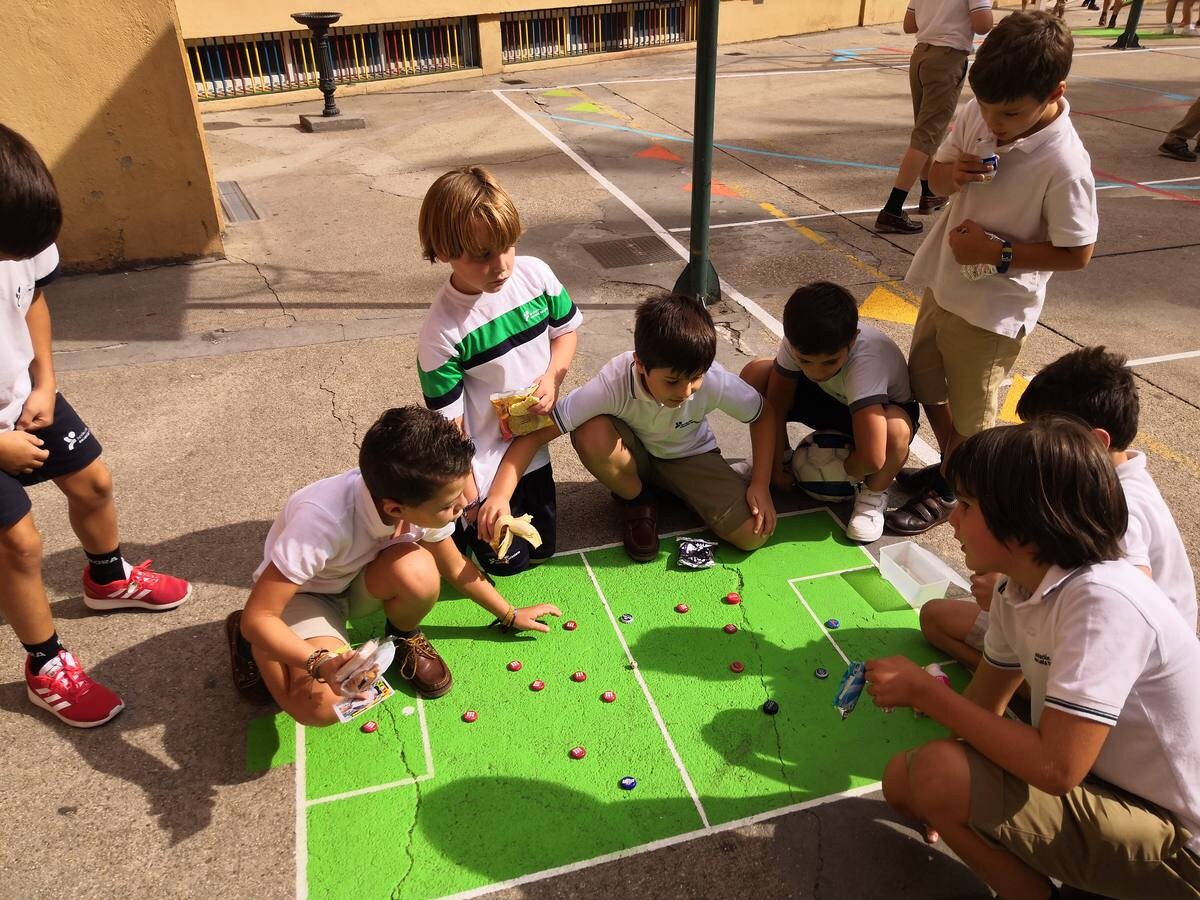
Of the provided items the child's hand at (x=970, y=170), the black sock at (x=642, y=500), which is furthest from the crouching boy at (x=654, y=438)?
the child's hand at (x=970, y=170)

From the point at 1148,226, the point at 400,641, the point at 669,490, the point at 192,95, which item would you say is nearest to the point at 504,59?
the point at 192,95

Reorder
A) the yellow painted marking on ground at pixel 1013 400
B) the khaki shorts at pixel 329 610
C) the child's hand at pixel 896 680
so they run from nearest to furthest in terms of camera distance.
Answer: the child's hand at pixel 896 680 < the khaki shorts at pixel 329 610 < the yellow painted marking on ground at pixel 1013 400

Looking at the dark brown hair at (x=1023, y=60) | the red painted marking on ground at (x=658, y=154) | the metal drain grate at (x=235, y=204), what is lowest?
the red painted marking on ground at (x=658, y=154)

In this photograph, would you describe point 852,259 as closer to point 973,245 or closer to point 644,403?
point 973,245

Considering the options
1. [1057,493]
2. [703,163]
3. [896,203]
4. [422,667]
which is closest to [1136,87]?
[896,203]

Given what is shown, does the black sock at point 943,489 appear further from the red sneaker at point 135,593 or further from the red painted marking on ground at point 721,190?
the red painted marking on ground at point 721,190

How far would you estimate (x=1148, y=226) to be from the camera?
6.74 metres

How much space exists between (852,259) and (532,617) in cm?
411

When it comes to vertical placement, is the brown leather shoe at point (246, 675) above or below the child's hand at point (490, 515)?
below

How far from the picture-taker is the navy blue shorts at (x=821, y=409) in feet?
12.0

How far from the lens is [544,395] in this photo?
320cm

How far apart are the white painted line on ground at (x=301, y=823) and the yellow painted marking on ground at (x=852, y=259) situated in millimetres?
4174

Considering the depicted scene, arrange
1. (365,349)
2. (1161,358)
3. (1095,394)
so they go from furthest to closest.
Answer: (365,349) → (1161,358) → (1095,394)

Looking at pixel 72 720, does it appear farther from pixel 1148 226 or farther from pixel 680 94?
pixel 680 94
